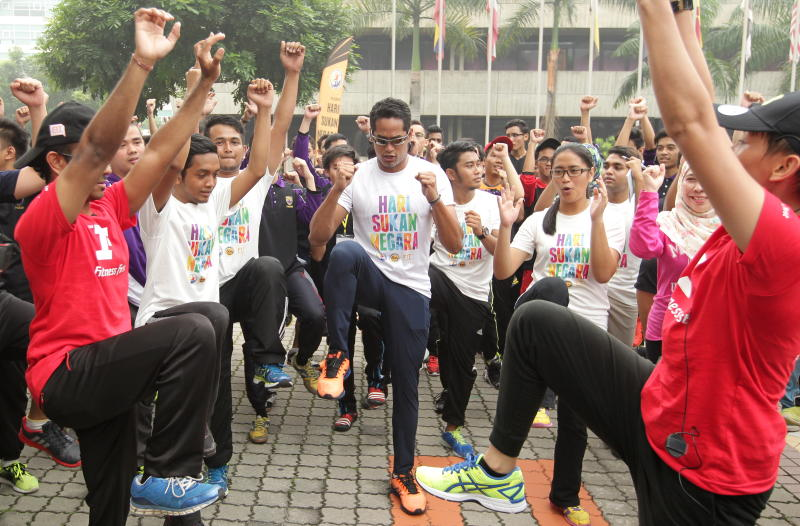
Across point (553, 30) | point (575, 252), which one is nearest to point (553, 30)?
point (553, 30)

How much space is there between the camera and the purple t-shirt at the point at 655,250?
4.64m

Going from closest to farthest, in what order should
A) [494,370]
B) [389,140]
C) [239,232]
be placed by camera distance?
[389,140], [239,232], [494,370]

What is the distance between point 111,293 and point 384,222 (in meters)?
1.82

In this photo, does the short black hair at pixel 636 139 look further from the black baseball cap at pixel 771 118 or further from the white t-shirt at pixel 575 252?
the black baseball cap at pixel 771 118

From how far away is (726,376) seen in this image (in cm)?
228

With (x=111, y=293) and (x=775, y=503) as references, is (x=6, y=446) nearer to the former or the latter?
(x=111, y=293)

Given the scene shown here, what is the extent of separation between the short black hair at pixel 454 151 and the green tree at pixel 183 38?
17921 millimetres

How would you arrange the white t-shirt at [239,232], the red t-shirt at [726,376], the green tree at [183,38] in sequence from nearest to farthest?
the red t-shirt at [726,376], the white t-shirt at [239,232], the green tree at [183,38]

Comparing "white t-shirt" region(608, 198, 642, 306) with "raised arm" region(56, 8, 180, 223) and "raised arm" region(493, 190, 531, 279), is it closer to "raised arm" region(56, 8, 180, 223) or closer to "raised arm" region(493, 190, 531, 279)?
"raised arm" region(493, 190, 531, 279)

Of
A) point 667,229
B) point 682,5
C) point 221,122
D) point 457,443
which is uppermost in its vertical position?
point 682,5

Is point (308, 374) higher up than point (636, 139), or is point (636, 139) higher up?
point (636, 139)

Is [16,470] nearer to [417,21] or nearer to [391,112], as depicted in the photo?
[391,112]

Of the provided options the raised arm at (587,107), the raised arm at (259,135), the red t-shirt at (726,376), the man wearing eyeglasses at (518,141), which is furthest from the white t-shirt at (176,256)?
the man wearing eyeglasses at (518,141)

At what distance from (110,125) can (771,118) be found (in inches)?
89.7
